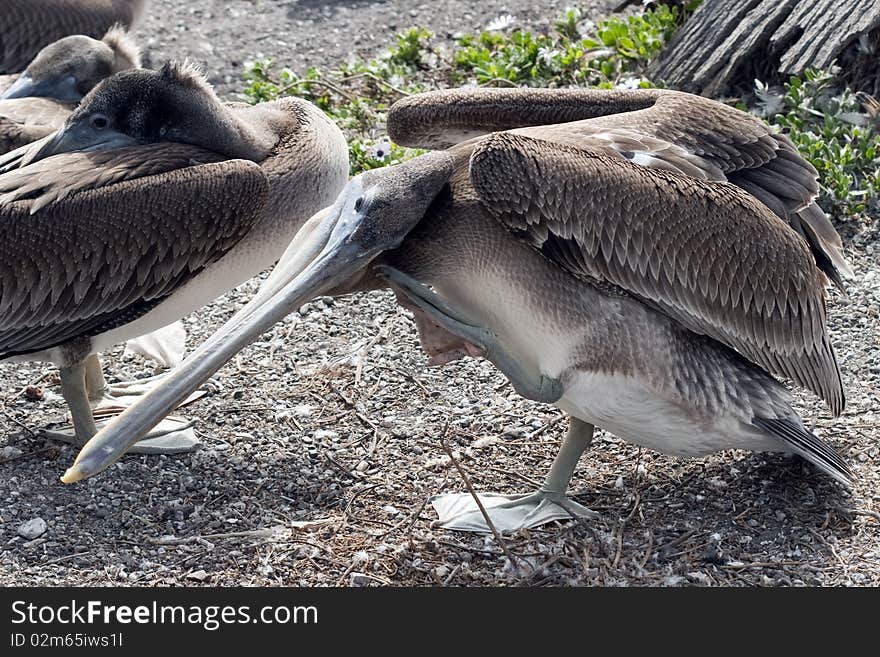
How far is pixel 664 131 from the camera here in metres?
4.26

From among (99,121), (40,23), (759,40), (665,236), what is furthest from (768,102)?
(40,23)

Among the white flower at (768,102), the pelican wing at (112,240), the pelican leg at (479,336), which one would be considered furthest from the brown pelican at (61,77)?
the white flower at (768,102)

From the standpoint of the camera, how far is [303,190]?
15.4ft

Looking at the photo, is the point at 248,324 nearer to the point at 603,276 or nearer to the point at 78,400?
the point at 603,276

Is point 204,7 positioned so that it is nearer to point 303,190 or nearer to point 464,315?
point 303,190

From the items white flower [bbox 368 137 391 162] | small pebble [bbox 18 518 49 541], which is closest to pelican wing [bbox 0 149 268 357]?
small pebble [bbox 18 518 49 541]

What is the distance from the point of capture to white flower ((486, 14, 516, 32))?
783cm

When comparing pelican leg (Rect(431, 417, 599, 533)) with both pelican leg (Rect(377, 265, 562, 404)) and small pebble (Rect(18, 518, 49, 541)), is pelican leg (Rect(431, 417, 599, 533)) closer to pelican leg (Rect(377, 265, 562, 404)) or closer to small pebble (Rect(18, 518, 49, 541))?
pelican leg (Rect(377, 265, 562, 404))

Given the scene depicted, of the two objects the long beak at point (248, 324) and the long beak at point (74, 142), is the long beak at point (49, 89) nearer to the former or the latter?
the long beak at point (74, 142)

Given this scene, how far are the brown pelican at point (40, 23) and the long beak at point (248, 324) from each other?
438 cm

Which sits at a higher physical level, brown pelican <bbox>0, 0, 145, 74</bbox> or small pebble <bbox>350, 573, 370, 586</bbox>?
small pebble <bbox>350, 573, 370, 586</bbox>

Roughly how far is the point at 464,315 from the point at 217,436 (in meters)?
1.28

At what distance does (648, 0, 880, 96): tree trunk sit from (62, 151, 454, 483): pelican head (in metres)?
2.98

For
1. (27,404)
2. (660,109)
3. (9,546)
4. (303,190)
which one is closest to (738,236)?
(660,109)
